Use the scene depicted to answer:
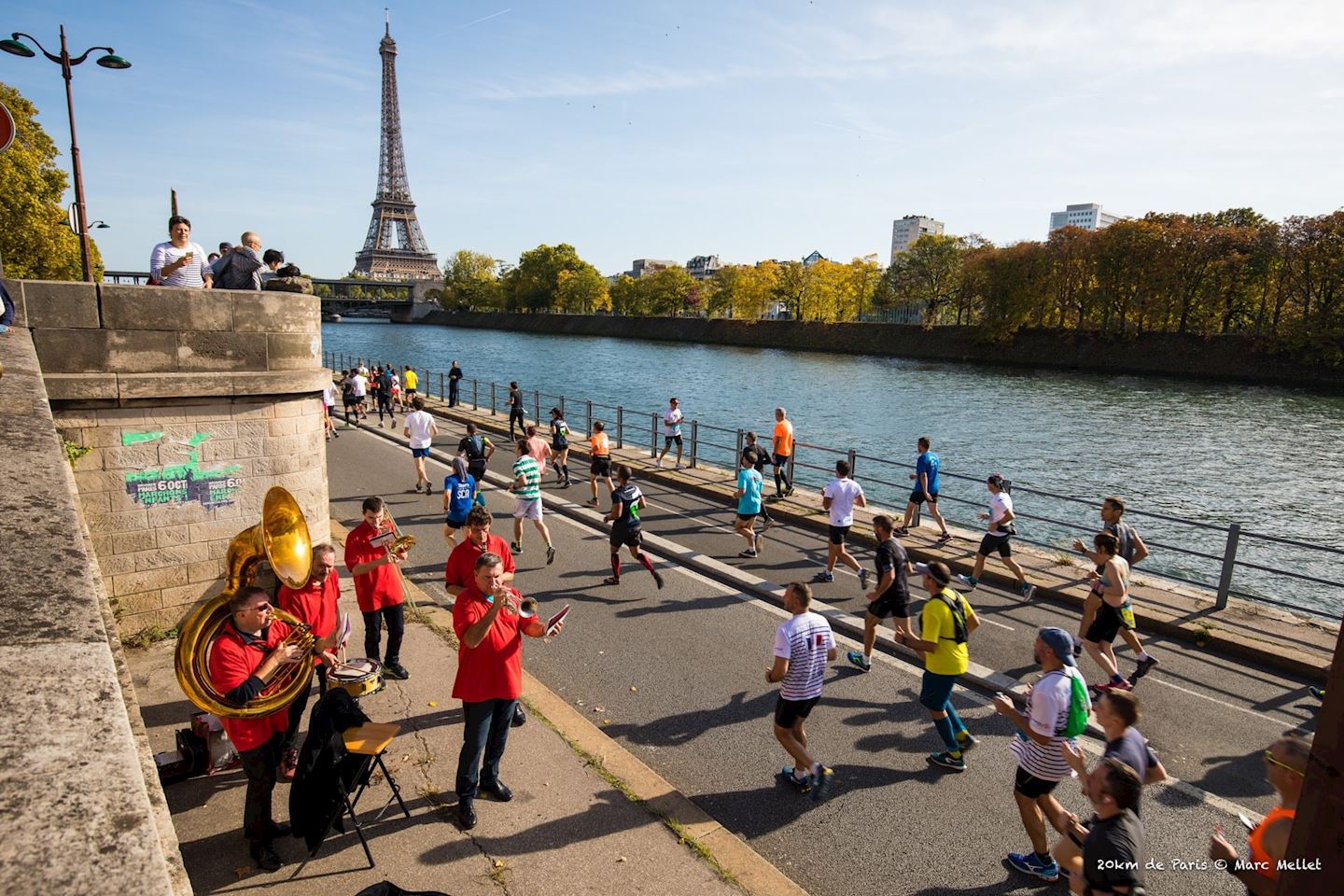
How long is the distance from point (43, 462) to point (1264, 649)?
35.3 ft

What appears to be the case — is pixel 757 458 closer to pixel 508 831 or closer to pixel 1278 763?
pixel 508 831

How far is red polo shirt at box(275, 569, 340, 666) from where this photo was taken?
5.80 m

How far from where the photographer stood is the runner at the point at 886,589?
7633 millimetres

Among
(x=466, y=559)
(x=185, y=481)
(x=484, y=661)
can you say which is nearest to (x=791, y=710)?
(x=484, y=661)

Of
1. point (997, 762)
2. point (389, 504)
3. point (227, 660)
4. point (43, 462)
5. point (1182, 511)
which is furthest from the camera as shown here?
point (1182, 511)

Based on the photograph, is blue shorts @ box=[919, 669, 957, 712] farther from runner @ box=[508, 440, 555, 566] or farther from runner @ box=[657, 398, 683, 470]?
runner @ box=[657, 398, 683, 470]

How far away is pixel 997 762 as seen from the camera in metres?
6.20

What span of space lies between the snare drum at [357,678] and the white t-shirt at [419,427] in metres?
10.8

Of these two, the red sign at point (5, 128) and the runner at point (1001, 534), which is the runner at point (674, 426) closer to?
Result: the runner at point (1001, 534)

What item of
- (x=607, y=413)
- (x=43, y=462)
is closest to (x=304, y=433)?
(x=43, y=462)

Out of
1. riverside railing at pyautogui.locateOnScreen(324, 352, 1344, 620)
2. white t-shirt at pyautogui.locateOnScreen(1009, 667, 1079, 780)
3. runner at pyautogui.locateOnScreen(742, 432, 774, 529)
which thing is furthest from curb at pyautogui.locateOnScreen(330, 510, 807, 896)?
riverside railing at pyautogui.locateOnScreen(324, 352, 1344, 620)

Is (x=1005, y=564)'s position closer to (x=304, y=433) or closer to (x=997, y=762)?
(x=997, y=762)

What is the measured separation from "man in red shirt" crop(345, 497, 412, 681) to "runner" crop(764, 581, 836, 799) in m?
3.70

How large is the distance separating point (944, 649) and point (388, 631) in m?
5.01
